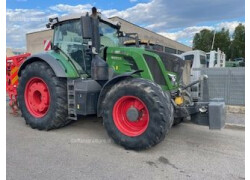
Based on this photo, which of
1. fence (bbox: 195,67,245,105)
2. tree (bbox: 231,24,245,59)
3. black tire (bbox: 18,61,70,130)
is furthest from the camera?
tree (bbox: 231,24,245,59)

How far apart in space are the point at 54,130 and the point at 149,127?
8.06 feet

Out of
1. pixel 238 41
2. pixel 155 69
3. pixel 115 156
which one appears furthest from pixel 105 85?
pixel 238 41

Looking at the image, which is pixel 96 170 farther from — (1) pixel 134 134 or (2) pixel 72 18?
(2) pixel 72 18

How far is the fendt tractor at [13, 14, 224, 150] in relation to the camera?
12.8 feet

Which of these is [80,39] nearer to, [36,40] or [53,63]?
[53,63]

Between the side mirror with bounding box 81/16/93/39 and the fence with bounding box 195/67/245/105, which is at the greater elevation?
the side mirror with bounding box 81/16/93/39

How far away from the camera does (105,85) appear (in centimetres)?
430

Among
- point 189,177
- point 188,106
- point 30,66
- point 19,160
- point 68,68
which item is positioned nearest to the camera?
point 189,177

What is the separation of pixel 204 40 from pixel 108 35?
32.8m

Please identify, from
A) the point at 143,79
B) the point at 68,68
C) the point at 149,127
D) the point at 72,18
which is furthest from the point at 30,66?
the point at 149,127

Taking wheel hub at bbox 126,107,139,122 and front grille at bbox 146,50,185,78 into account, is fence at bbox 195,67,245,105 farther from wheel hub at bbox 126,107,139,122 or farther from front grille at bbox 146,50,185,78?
wheel hub at bbox 126,107,139,122

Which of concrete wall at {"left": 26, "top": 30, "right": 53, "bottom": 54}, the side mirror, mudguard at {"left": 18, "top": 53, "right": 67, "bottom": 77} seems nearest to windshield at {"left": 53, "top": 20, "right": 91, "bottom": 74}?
mudguard at {"left": 18, "top": 53, "right": 67, "bottom": 77}

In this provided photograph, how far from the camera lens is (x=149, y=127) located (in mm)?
3826

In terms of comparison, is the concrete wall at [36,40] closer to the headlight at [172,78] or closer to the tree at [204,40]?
the tree at [204,40]
